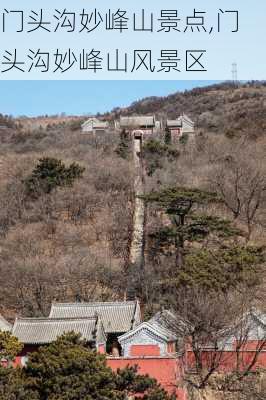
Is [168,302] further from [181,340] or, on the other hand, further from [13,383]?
[13,383]

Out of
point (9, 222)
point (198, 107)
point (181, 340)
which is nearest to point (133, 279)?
point (181, 340)

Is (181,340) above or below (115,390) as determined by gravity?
above

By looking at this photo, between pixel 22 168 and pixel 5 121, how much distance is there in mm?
31643

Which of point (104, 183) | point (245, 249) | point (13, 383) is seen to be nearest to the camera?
point (13, 383)

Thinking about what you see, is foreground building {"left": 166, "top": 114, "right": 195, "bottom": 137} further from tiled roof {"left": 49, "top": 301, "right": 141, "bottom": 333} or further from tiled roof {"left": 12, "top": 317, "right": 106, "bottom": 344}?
tiled roof {"left": 12, "top": 317, "right": 106, "bottom": 344}

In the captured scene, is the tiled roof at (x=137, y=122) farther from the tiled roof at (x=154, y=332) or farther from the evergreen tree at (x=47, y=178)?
the tiled roof at (x=154, y=332)

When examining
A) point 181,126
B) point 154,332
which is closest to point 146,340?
point 154,332

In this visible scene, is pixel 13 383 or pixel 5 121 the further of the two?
pixel 5 121

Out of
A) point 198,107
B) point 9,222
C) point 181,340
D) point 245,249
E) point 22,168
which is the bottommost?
point 181,340

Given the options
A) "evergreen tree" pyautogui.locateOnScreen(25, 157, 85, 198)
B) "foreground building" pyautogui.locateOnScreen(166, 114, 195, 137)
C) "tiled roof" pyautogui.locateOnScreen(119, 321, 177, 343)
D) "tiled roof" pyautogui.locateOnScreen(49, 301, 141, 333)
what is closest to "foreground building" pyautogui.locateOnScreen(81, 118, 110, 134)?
"foreground building" pyautogui.locateOnScreen(166, 114, 195, 137)

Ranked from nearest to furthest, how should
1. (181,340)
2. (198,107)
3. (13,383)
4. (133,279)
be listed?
(13,383)
(181,340)
(133,279)
(198,107)

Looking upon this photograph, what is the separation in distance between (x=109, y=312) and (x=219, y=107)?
40330 mm

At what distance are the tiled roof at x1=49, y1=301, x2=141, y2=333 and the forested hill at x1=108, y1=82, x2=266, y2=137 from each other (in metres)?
23.2

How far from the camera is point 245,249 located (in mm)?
19750
